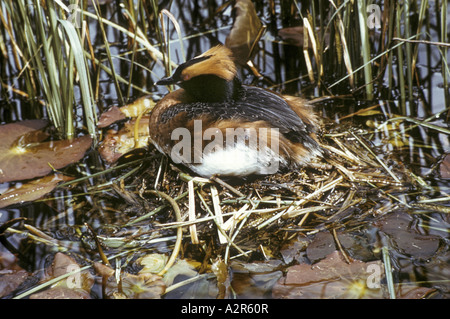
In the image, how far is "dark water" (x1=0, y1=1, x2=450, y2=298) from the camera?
105 inches

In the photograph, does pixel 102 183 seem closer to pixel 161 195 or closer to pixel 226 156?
pixel 161 195

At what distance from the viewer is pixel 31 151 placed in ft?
12.3

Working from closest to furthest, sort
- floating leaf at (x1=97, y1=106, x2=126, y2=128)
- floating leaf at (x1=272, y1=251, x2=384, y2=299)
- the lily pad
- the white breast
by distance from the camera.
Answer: floating leaf at (x1=272, y1=251, x2=384, y2=299) < the white breast < the lily pad < floating leaf at (x1=97, y1=106, x2=126, y2=128)

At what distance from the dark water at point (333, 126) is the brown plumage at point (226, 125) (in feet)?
1.15

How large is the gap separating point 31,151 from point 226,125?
1572 mm

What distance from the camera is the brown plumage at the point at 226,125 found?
10.3ft

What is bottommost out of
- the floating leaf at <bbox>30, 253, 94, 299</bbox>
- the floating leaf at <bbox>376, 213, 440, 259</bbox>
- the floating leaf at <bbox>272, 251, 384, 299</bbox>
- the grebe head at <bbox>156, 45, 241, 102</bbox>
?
the floating leaf at <bbox>272, 251, 384, 299</bbox>

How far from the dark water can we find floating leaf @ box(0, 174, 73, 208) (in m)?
0.06

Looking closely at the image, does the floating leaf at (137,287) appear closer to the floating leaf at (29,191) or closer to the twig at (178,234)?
the twig at (178,234)

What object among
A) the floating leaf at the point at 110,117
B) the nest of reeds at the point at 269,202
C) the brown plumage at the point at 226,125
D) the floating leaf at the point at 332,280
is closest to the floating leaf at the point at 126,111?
the floating leaf at the point at 110,117

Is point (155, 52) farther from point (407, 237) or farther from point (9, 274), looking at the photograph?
point (407, 237)

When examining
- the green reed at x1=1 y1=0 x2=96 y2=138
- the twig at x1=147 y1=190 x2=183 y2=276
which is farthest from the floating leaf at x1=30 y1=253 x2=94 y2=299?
the green reed at x1=1 y1=0 x2=96 y2=138

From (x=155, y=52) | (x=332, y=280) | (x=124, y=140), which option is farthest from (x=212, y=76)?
(x=332, y=280)

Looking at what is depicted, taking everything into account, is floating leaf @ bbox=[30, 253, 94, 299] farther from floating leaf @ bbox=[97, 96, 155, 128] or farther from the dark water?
floating leaf @ bbox=[97, 96, 155, 128]
